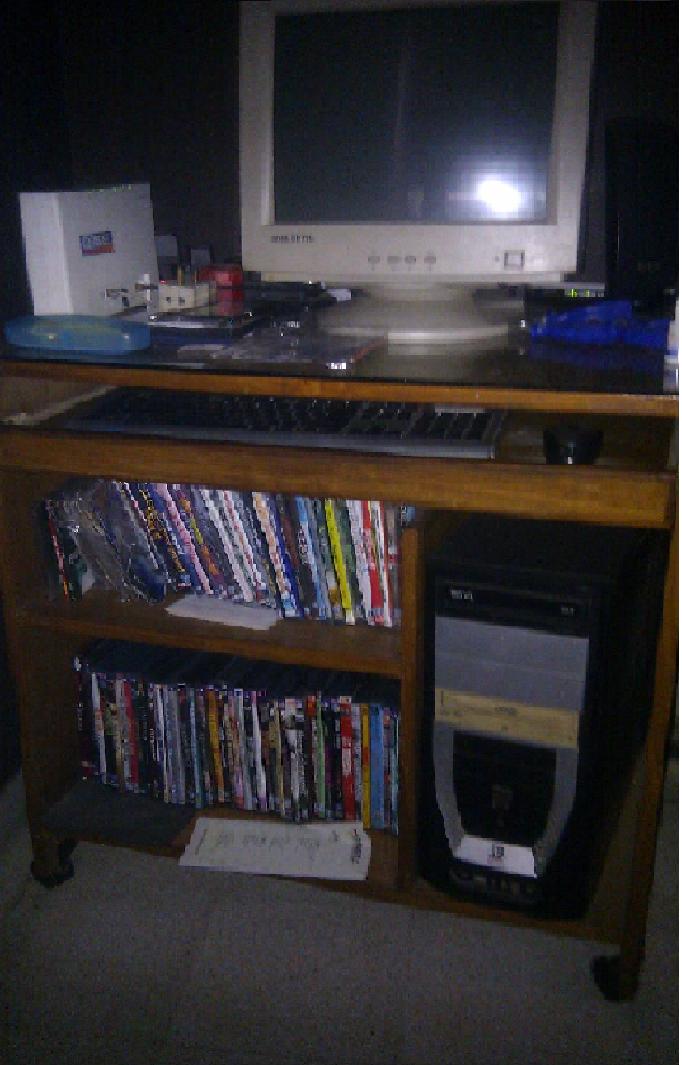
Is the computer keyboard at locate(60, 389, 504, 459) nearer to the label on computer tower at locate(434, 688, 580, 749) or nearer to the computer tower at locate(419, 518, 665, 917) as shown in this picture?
the computer tower at locate(419, 518, 665, 917)

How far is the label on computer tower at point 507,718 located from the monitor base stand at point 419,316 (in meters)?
0.45

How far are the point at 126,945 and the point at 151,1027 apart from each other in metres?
0.14

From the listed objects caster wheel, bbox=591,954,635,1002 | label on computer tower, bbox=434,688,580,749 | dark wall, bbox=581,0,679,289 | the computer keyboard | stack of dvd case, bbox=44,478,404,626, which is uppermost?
dark wall, bbox=581,0,679,289

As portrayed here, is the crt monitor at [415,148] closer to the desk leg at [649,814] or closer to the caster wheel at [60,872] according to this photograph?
the desk leg at [649,814]

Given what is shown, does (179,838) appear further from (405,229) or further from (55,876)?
(405,229)

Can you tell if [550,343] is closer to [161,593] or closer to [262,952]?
[161,593]

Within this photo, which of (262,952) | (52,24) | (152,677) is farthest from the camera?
(52,24)

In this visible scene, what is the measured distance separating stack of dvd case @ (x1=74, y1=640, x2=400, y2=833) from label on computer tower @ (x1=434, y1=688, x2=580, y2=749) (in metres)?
0.15

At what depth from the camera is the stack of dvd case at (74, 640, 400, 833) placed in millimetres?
1300

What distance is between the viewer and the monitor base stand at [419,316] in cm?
118

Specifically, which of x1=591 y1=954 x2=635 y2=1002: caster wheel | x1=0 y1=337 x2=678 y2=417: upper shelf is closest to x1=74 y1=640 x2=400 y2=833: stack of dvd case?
x1=591 y1=954 x2=635 y2=1002: caster wheel

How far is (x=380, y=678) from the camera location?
134cm

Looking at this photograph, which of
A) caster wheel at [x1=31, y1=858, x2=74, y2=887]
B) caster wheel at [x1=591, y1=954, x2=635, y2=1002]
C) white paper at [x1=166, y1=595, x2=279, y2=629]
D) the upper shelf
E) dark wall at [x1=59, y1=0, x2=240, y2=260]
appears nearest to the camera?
the upper shelf

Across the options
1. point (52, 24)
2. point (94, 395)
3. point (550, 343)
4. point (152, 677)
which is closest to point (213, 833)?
point (152, 677)
